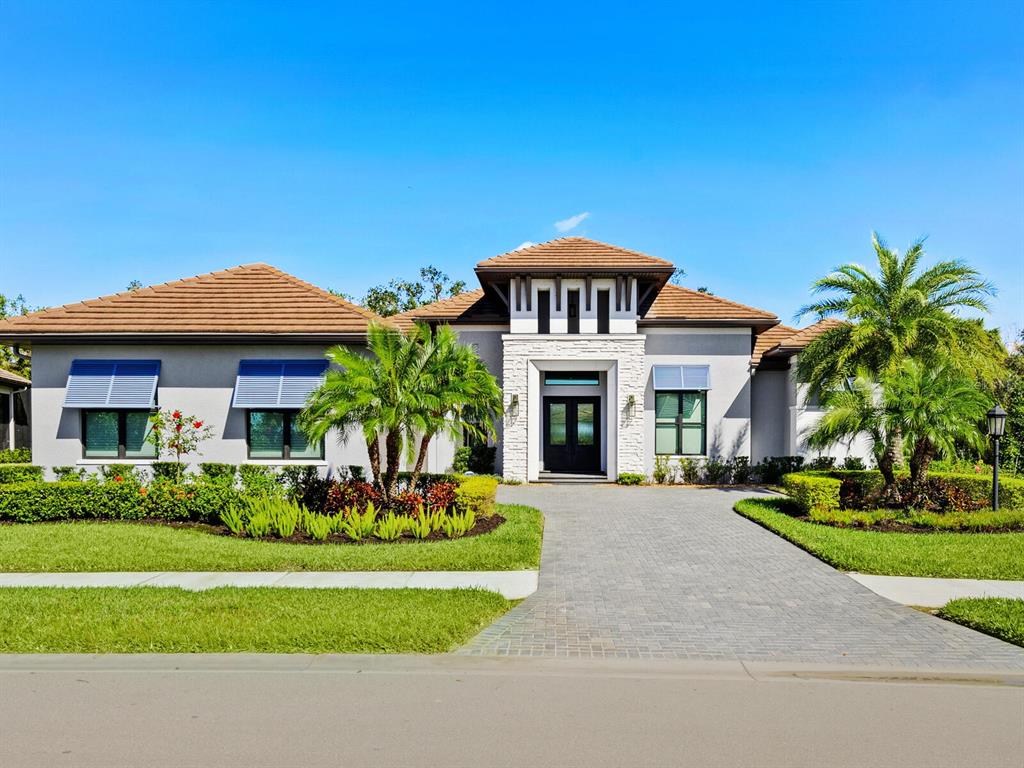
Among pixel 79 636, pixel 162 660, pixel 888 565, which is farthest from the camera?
pixel 888 565

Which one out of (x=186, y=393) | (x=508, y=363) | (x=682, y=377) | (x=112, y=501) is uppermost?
(x=508, y=363)

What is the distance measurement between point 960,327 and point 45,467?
2440 cm

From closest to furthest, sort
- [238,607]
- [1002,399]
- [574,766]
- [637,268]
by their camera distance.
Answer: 1. [574,766]
2. [238,607]
3. [637,268]
4. [1002,399]

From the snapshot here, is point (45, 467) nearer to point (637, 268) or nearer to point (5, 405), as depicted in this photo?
point (637, 268)

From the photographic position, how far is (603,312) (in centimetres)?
2097

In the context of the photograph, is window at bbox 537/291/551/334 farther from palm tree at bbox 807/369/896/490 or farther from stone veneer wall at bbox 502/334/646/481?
palm tree at bbox 807/369/896/490

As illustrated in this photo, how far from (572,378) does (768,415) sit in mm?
7146

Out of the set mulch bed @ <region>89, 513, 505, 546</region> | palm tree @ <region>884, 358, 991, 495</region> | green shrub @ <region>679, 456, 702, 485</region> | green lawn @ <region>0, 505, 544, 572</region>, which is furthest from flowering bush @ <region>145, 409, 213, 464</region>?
palm tree @ <region>884, 358, 991, 495</region>

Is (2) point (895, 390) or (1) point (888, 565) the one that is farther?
(2) point (895, 390)

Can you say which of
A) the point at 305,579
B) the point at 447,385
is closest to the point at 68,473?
the point at 447,385

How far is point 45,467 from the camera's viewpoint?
16859 mm

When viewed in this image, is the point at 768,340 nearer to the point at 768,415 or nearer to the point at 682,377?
the point at 768,415

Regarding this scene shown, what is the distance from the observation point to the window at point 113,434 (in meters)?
17.2

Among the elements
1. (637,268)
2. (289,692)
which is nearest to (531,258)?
(637,268)
